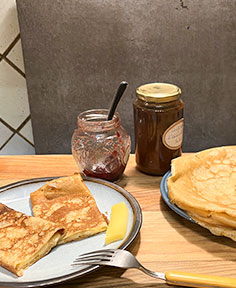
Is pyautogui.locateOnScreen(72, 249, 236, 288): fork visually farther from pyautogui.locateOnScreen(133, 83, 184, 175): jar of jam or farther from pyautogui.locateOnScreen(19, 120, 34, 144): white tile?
pyautogui.locateOnScreen(19, 120, 34, 144): white tile

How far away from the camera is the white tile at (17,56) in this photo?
6.56 feet

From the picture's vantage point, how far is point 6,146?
227cm

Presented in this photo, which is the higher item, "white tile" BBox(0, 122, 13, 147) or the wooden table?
the wooden table

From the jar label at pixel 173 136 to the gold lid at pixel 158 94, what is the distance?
76 mm

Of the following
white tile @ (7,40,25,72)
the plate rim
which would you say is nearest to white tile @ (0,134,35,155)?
white tile @ (7,40,25,72)

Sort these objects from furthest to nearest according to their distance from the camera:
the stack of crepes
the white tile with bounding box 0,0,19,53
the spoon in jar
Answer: the white tile with bounding box 0,0,19,53 → the spoon in jar → the stack of crepes

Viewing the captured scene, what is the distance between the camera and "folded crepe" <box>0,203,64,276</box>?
71cm

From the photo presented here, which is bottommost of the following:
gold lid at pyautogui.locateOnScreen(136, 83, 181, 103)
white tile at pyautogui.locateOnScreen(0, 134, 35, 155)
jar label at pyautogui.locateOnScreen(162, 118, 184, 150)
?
white tile at pyautogui.locateOnScreen(0, 134, 35, 155)

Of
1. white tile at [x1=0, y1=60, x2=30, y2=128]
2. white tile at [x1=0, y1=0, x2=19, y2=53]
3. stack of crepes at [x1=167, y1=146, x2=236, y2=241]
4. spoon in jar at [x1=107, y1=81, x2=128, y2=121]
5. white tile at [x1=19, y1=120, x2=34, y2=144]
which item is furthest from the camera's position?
white tile at [x1=19, y1=120, x2=34, y2=144]

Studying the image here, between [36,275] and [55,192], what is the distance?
0.28 meters

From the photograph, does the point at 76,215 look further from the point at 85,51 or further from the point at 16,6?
the point at 16,6

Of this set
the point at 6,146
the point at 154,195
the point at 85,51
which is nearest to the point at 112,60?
the point at 85,51

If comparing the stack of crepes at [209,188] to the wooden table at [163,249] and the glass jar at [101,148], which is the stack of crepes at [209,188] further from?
the glass jar at [101,148]

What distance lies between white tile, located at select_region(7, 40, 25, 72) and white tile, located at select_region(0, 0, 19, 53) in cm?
4
